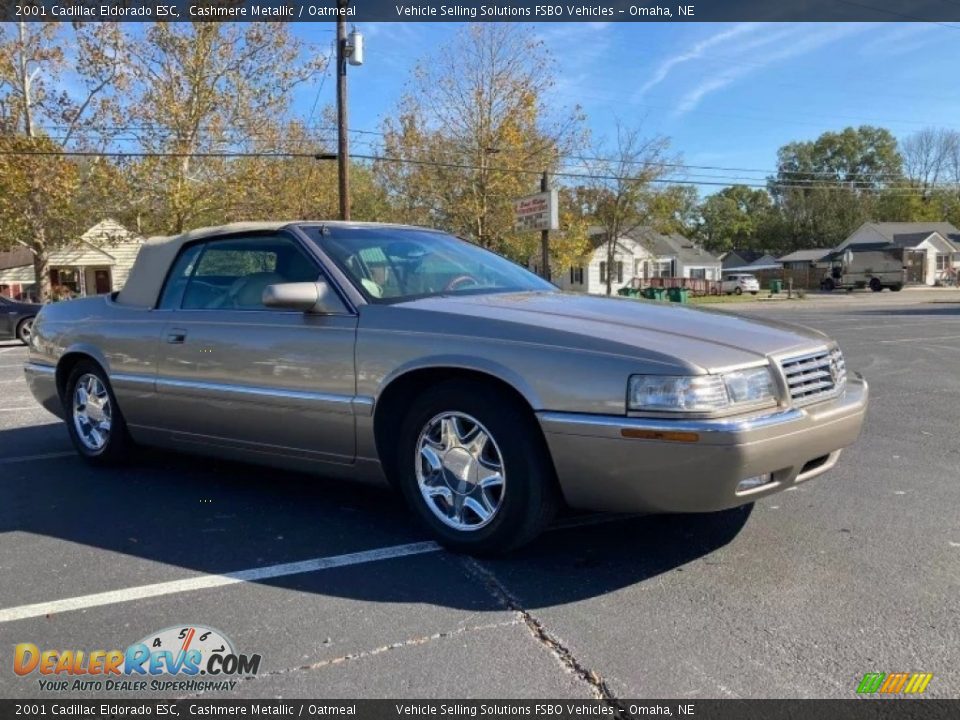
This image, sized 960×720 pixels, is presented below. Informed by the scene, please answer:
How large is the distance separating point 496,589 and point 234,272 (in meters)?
2.58

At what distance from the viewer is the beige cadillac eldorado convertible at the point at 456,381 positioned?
10.4 feet

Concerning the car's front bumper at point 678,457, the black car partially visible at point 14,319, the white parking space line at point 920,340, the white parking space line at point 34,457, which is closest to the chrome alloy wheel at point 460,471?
the car's front bumper at point 678,457

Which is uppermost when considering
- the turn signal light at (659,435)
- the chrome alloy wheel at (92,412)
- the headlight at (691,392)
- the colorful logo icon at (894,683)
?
the headlight at (691,392)

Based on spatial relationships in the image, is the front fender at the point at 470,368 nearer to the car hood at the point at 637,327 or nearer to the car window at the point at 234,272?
the car hood at the point at 637,327

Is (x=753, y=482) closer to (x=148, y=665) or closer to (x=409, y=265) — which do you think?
(x=409, y=265)

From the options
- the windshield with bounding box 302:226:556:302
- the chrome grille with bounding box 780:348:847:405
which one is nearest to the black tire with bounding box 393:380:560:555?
the windshield with bounding box 302:226:556:302

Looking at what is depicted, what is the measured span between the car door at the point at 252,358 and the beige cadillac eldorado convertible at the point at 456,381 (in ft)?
0.04

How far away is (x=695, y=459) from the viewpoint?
310 centimetres

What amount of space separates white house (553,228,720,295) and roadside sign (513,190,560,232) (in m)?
11.4

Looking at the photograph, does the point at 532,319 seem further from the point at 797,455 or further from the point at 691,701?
the point at 691,701

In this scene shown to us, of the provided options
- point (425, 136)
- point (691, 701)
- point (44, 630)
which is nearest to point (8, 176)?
point (425, 136)

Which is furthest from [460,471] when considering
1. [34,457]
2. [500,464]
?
[34,457]

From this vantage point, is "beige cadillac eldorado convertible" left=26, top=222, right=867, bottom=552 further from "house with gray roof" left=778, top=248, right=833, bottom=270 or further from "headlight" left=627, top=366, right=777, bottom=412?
"house with gray roof" left=778, top=248, right=833, bottom=270

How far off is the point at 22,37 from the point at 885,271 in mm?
51894
